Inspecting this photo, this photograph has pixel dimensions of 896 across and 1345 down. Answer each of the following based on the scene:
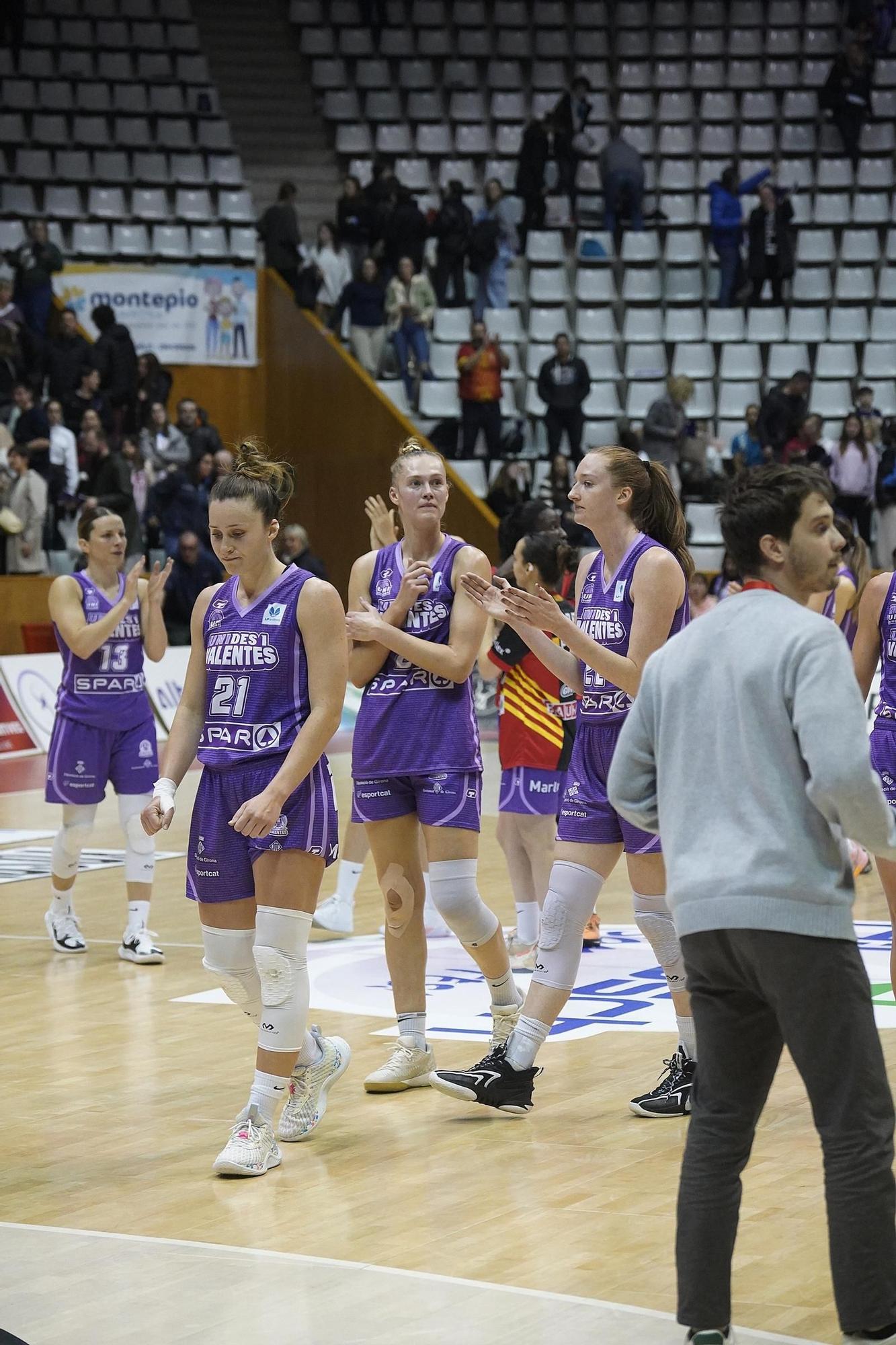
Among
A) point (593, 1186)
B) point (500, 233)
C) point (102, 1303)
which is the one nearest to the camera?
point (102, 1303)

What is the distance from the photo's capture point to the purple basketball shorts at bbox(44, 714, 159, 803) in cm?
809

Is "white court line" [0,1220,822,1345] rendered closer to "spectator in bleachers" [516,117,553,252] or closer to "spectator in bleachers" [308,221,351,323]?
A: "spectator in bleachers" [308,221,351,323]

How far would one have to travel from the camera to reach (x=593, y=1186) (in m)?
4.71

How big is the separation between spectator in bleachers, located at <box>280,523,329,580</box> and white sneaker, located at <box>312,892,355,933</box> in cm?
677

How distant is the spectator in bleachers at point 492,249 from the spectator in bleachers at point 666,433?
9.58 ft

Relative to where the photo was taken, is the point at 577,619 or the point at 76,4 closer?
the point at 577,619

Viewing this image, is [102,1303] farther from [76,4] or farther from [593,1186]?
[76,4]

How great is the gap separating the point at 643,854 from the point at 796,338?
1633 cm

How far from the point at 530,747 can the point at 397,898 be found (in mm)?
2220

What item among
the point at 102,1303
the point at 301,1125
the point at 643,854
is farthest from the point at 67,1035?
the point at 102,1303

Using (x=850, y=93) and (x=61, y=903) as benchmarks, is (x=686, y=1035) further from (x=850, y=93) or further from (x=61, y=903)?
(x=850, y=93)

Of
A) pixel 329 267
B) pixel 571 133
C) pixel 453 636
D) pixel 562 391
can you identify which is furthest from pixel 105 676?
pixel 571 133

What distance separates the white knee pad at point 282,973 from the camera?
486 cm

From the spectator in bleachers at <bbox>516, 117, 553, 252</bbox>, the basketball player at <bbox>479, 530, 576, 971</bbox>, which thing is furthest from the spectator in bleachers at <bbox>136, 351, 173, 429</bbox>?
the basketball player at <bbox>479, 530, 576, 971</bbox>
